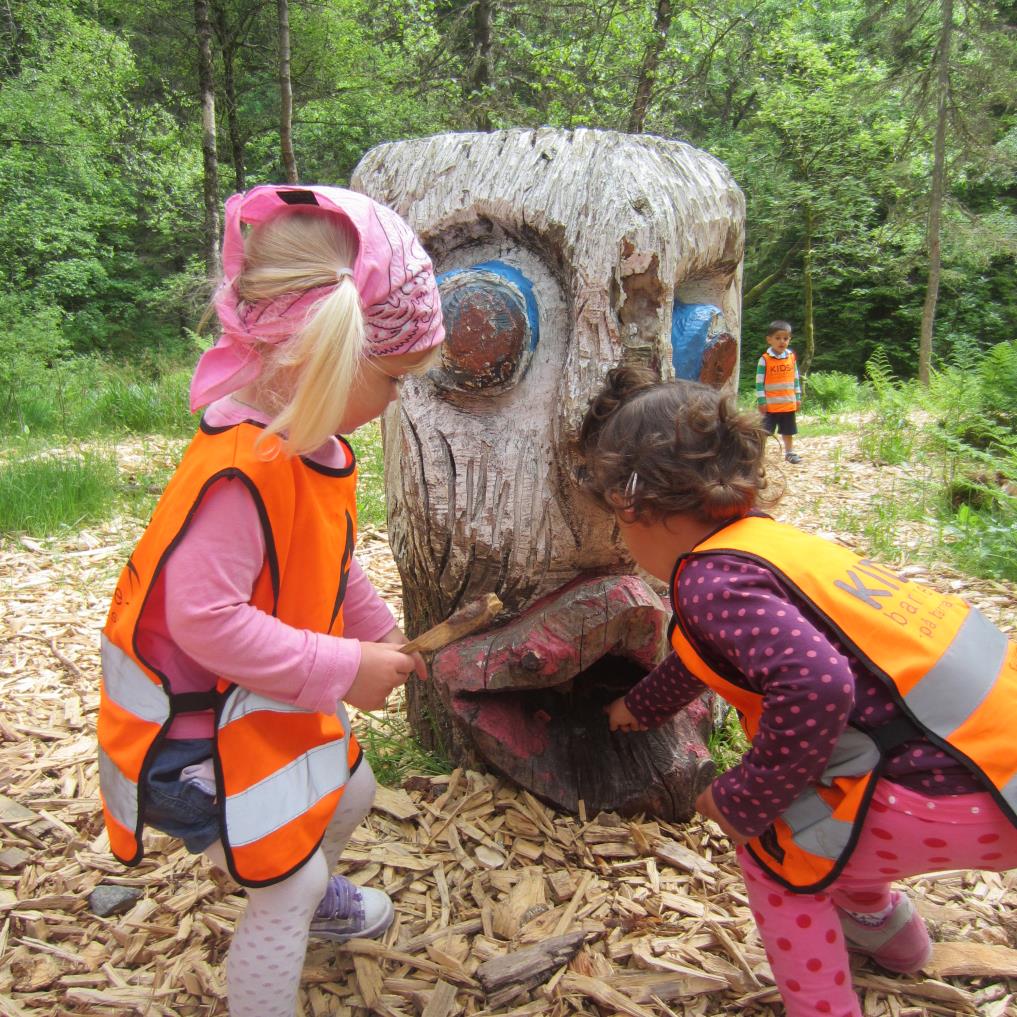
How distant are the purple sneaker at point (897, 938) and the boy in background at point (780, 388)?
5654mm

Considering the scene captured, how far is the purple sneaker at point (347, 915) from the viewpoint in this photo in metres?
1.68

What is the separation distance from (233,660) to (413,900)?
0.94m

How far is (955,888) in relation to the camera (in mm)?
1911

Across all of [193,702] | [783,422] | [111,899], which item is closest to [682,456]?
[193,702]

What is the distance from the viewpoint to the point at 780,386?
7207 mm

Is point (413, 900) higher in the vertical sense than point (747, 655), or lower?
lower

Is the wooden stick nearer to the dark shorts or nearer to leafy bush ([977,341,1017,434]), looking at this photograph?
leafy bush ([977,341,1017,434])

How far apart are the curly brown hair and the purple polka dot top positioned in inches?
5.1

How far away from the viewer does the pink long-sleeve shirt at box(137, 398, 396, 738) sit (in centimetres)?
119

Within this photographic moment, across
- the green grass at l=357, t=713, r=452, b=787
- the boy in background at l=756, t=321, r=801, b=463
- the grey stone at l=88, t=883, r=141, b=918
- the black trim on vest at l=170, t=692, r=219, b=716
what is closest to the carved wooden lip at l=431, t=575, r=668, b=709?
the green grass at l=357, t=713, r=452, b=787

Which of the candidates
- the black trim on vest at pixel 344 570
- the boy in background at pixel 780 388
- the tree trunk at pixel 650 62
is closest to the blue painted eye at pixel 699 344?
the black trim on vest at pixel 344 570

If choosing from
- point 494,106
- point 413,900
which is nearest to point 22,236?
point 494,106

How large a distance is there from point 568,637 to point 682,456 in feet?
1.93

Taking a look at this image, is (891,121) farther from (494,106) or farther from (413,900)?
(413,900)
